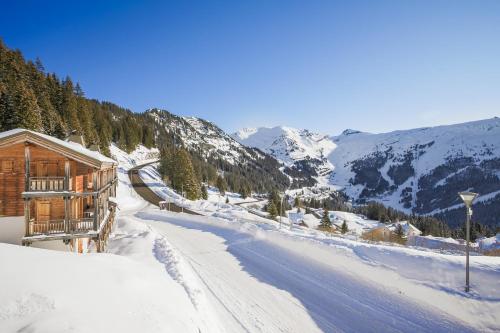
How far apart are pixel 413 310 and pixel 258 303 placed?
A: 5964 millimetres

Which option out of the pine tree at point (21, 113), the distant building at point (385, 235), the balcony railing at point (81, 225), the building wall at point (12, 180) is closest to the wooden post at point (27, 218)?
the balcony railing at point (81, 225)

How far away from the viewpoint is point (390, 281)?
42.8ft

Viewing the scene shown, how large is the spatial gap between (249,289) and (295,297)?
6.88ft

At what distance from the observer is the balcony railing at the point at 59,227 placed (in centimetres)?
1616

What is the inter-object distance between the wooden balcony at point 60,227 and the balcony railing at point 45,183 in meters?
1.86

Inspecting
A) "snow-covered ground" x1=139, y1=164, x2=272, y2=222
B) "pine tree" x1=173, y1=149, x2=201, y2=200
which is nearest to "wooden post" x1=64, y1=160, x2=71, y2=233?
"snow-covered ground" x1=139, y1=164, x2=272, y2=222

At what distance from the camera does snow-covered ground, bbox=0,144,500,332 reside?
630 cm

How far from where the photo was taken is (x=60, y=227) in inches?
670

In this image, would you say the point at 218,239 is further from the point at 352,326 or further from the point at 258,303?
the point at 352,326

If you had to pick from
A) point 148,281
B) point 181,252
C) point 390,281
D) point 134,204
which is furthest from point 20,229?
point 134,204

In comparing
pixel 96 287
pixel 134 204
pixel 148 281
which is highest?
pixel 96 287

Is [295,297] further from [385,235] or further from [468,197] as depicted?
[385,235]

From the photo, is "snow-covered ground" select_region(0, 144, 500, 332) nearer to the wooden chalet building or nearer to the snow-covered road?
the snow-covered road

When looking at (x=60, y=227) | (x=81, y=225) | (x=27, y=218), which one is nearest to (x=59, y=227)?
(x=60, y=227)
